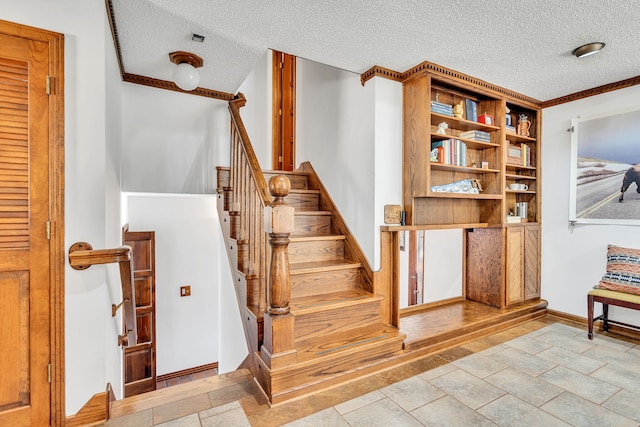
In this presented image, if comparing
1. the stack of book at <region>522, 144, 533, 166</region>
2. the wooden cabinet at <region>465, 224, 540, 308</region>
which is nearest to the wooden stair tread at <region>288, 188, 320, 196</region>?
the wooden cabinet at <region>465, 224, 540, 308</region>

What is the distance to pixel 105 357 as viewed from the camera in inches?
68.2

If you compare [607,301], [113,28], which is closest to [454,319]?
[607,301]

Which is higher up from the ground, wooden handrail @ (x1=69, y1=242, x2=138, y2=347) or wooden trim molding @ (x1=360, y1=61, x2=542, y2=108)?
wooden trim molding @ (x1=360, y1=61, x2=542, y2=108)

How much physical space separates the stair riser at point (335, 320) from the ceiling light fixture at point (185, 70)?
1.97 metres

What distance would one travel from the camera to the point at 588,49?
2.31m

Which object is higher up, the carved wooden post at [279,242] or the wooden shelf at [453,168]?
the wooden shelf at [453,168]

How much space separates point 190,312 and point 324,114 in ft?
9.86

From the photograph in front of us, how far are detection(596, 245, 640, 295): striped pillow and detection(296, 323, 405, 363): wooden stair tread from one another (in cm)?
199

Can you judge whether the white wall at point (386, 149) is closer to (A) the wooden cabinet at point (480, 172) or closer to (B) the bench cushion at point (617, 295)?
(A) the wooden cabinet at point (480, 172)

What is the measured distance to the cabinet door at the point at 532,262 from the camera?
137 inches

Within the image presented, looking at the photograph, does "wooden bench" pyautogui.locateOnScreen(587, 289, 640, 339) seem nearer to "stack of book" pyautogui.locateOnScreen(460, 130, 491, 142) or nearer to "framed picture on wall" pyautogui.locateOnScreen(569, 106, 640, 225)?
"framed picture on wall" pyautogui.locateOnScreen(569, 106, 640, 225)

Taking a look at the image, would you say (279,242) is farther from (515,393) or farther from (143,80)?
(143,80)

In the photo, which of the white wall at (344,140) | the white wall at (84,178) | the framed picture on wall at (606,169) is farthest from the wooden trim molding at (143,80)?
the framed picture on wall at (606,169)

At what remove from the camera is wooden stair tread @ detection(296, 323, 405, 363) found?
83.5 inches
